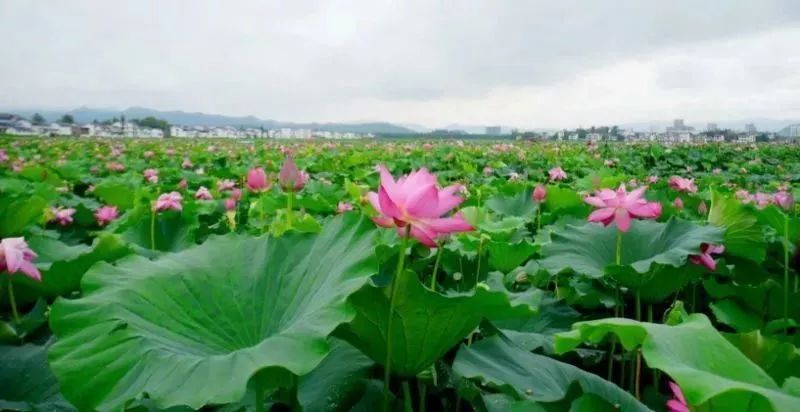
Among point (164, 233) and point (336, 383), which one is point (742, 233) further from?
point (164, 233)

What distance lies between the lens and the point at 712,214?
5.83 feet

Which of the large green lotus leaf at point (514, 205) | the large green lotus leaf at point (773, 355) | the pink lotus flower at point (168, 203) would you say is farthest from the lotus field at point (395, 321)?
the large green lotus leaf at point (514, 205)

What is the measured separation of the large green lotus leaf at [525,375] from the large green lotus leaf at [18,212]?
1663 mm

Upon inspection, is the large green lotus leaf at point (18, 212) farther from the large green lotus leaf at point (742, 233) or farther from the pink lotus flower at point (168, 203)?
the large green lotus leaf at point (742, 233)

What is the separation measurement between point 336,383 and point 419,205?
0.32 m

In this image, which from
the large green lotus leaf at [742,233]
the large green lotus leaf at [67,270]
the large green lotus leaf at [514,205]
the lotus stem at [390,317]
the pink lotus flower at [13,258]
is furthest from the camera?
the large green lotus leaf at [514,205]

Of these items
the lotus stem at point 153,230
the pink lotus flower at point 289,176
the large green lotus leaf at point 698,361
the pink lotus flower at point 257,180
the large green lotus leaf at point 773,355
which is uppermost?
the pink lotus flower at point 289,176

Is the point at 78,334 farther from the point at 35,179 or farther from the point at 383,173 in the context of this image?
the point at 35,179

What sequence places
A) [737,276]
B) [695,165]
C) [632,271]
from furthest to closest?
[695,165] < [737,276] < [632,271]

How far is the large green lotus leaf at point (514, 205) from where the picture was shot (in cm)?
267

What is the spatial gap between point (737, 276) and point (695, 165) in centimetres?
869

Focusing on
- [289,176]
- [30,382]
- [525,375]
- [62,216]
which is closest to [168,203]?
[289,176]

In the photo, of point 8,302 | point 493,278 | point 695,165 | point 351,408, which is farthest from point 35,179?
point 695,165

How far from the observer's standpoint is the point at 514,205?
2.71 meters
